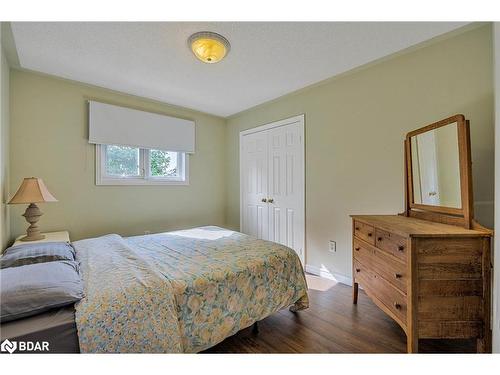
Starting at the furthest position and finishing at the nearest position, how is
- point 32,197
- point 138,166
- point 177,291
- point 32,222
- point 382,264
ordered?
1. point 138,166
2. point 32,222
3. point 32,197
4. point 382,264
5. point 177,291

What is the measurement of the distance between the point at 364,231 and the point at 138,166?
2885 millimetres

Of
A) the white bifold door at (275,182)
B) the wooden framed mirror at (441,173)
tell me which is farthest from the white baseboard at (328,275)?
the wooden framed mirror at (441,173)

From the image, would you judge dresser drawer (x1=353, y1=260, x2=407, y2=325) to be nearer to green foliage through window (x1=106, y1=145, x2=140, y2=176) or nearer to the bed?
the bed

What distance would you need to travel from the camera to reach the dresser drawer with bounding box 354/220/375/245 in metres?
1.79

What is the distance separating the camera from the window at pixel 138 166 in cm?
294

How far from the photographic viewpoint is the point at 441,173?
1666mm

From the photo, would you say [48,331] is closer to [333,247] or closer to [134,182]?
[134,182]

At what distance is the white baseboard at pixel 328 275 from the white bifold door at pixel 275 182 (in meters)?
0.17

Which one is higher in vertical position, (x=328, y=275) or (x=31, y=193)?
(x=31, y=193)

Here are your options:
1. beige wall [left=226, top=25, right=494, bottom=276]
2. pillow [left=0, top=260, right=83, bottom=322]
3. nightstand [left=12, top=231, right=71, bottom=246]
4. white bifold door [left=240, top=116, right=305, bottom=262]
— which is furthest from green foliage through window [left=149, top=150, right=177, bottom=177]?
pillow [left=0, top=260, right=83, bottom=322]

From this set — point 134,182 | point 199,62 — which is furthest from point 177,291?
point 134,182

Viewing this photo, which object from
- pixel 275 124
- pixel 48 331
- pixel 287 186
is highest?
pixel 275 124

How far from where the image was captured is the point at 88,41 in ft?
6.25
